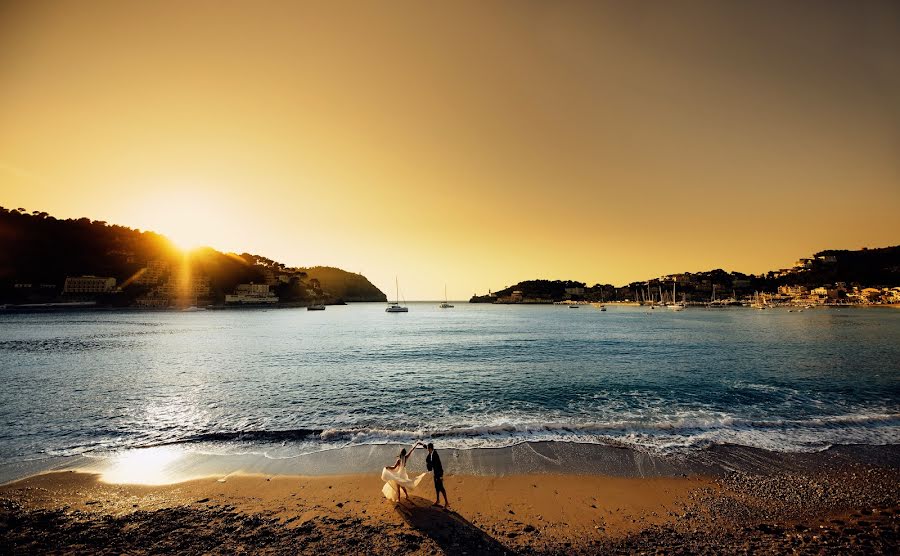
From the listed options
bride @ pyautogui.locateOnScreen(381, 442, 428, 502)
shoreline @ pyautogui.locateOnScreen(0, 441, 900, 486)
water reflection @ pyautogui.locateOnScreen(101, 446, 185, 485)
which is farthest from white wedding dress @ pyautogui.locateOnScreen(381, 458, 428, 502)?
water reflection @ pyautogui.locateOnScreen(101, 446, 185, 485)

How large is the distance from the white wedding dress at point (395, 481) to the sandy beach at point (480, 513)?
37 centimetres

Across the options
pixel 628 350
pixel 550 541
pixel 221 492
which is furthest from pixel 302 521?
pixel 628 350

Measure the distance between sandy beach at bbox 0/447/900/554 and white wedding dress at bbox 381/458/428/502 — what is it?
37 cm

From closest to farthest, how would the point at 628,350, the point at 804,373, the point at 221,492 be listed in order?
the point at 221,492, the point at 804,373, the point at 628,350

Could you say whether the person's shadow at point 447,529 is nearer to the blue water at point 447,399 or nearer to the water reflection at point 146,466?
the blue water at point 447,399

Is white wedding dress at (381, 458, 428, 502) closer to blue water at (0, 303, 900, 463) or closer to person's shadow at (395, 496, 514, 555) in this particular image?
person's shadow at (395, 496, 514, 555)

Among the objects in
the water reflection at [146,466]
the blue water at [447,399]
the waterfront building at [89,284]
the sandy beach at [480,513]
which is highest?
the waterfront building at [89,284]

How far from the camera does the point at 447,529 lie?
9484 mm

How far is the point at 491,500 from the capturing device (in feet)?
36.6

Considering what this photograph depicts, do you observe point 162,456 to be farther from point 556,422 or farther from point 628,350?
point 628,350

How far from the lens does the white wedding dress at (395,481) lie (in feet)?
35.5

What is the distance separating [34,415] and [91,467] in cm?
1172

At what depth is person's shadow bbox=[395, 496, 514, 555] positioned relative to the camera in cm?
861

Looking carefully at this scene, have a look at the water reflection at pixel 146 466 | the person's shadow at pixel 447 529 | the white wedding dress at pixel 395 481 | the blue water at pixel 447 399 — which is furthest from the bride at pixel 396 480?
the water reflection at pixel 146 466
